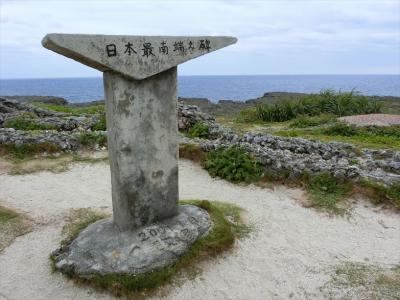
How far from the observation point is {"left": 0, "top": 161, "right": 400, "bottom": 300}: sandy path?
6.25 meters

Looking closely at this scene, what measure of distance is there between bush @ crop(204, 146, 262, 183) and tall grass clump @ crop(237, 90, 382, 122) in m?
9.63

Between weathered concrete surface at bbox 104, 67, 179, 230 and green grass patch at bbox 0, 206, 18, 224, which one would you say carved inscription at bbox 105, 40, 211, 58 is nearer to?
weathered concrete surface at bbox 104, 67, 179, 230

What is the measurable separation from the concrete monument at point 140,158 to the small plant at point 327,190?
134 inches

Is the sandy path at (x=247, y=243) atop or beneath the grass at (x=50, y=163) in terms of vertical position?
beneath

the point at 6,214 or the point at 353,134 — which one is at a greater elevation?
the point at 353,134

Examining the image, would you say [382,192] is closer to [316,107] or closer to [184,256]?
[184,256]

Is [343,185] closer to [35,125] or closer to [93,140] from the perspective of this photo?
[93,140]

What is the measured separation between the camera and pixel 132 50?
587 centimetres

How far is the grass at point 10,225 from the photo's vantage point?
771 cm

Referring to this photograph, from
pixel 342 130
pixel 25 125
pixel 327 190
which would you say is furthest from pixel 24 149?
pixel 342 130

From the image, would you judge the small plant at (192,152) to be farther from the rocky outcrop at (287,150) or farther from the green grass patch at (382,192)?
the green grass patch at (382,192)

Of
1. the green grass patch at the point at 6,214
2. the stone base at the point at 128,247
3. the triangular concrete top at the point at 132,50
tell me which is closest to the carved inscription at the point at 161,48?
the triangular concrete top at the point at 132,50

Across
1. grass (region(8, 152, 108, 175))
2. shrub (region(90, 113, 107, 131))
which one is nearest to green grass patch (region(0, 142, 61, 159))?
grass (region(8, 152, 108, 175))

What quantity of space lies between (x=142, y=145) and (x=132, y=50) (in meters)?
1.53
